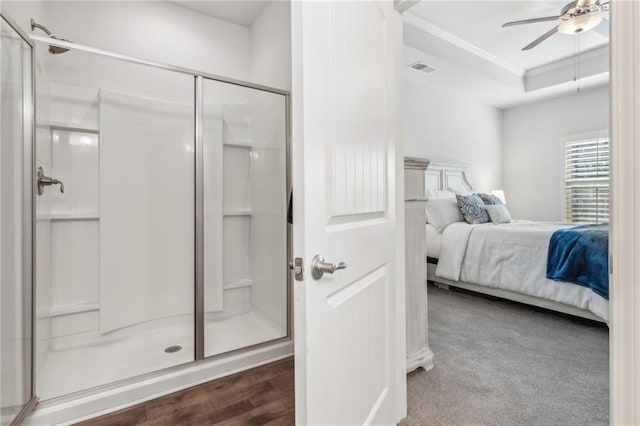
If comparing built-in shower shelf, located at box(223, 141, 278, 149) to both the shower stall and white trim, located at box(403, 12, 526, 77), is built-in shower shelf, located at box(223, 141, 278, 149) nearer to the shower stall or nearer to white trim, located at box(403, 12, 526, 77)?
the shower stall

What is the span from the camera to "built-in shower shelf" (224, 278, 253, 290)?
2711mm

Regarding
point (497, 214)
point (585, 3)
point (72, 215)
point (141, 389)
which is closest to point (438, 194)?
point (497, 214)

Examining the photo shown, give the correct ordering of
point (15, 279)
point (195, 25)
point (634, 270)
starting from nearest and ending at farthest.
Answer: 1. point (634, 270)
2. point (15, 279)
3. point (195, 25)

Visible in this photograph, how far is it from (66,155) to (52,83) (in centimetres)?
49

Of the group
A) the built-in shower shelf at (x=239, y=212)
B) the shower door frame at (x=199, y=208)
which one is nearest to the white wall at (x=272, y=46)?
the shower door frame at (x=199, y=208)

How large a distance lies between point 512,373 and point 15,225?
270cm

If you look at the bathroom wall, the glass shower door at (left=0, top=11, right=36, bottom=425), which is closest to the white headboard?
the bathroom wall

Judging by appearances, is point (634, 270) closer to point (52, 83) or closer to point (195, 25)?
point (52, 83)

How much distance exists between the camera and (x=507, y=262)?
2992mm

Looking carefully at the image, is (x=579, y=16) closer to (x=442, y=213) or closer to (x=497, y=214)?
(x=497, y=214)

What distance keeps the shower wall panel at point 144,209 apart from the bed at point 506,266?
2.67 m

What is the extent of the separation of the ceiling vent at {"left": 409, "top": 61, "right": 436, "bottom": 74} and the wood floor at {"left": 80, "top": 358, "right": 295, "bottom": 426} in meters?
3.73

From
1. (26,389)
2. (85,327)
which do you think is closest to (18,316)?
(26,389)

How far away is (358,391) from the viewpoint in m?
1.05
